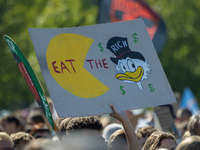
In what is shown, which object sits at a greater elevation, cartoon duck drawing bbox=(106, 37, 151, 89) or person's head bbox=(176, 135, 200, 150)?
cartoon duck drawing bbox=(106, 37, 151, 89)

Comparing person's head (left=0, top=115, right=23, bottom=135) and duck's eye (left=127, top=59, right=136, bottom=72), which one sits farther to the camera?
person's head (left=0, top=115, right=23, bottom=135)

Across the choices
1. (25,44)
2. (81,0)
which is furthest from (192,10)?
(25,44)

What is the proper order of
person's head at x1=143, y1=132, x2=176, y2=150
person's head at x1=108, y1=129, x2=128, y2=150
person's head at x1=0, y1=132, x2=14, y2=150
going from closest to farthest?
person's head at x1=0, y1=132, x2=14, y2=150
person's head at x1=108, y1=129, x2=128, y2=150
person's head at x1=143, y1=132, x2=176, y2=150

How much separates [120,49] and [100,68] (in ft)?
0.85

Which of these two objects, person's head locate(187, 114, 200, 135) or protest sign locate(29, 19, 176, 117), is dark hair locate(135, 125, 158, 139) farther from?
protest sign locate(29, 19, 176, 117)

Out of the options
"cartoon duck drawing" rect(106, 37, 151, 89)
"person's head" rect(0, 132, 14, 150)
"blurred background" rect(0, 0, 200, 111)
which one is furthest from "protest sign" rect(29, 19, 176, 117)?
"blurred background" rect(0, 0, 200, 111)

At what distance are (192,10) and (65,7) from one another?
776 cm

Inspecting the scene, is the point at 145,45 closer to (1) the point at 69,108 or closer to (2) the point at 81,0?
(1) the point at 69,108

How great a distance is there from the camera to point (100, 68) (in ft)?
9.62

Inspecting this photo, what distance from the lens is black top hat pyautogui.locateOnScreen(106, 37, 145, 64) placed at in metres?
3.02

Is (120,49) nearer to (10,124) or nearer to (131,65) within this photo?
(131,65)

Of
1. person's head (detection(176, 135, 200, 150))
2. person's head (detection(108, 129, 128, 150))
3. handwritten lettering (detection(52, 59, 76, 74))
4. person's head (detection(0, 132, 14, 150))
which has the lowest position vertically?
person's head (detection(108, 129, 128, 150))

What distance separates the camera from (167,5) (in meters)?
18.3

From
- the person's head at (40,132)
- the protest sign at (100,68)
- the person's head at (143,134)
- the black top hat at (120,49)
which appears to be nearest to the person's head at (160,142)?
the person's head at (143,134)
